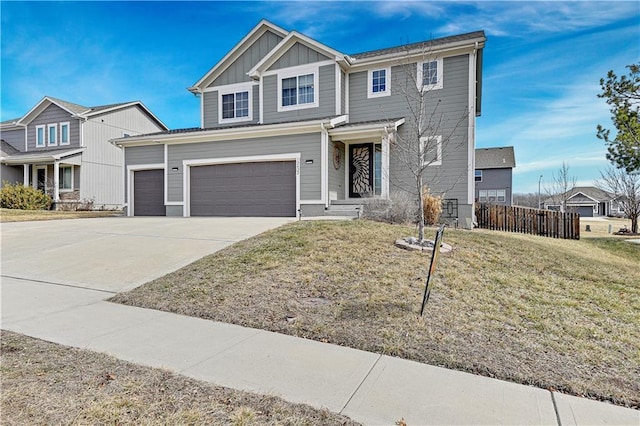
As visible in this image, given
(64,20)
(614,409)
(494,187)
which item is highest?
(64,20)

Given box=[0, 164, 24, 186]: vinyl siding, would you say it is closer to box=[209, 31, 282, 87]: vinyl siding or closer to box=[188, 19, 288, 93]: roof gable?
box=[188, 19, 288, 93]: roof gable

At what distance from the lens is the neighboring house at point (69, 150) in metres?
23.5

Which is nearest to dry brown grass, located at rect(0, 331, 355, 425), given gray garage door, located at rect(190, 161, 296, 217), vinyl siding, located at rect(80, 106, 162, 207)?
gray garage door, located at rect(190, 161, 296, 217)

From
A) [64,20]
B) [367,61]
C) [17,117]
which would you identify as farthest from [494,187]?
[17,117]

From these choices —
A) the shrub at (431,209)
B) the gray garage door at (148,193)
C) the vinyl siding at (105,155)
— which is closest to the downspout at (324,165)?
the shrub at (431,209)

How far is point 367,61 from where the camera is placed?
15078 millimetres

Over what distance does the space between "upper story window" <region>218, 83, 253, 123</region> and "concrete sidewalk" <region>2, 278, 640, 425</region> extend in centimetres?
1424

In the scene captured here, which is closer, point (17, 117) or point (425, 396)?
point (425, 396)

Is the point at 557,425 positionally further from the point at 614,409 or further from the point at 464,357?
the point at 464,357

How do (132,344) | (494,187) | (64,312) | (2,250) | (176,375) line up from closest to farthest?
(176,375) < (132,344) < (64,312) < (2,250) < (494,187)

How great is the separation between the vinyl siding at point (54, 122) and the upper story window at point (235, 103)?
13.3 m

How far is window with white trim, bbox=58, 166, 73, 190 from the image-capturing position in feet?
78.2

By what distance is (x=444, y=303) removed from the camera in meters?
4.71

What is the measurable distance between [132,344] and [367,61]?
14592mm
